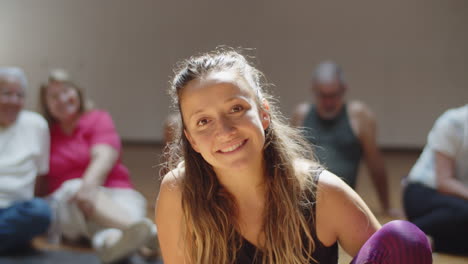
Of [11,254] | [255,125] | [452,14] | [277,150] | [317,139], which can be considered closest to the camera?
[255,125]

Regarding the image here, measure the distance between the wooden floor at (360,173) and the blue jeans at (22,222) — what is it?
1.99 feet

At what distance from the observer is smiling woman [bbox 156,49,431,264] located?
4.34ft

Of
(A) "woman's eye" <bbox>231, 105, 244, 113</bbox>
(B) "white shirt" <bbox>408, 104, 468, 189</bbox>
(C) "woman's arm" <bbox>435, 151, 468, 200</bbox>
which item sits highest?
(A) "woman's eye" <bbox>231, 105, 244, 113</bbox>

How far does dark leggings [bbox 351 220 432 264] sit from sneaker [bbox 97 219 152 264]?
4.88 feet

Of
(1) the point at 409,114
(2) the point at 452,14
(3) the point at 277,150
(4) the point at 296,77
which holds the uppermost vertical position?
(3) the point at 277,150

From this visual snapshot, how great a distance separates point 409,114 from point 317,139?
3.17 metres

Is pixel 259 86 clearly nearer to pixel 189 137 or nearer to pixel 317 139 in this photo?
pixel 189 137

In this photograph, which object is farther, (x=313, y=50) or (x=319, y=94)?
(x=313, y=50)

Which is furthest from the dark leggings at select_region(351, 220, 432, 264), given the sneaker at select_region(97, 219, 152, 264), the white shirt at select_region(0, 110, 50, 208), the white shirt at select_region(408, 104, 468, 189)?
the white shirt at select_region(0, 110, 50, 208)

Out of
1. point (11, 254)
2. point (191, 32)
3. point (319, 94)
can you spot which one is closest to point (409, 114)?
point (191, 32)

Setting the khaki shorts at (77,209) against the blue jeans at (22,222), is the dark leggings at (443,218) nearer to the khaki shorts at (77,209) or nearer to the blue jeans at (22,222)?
the khaki shorts at (77,209)

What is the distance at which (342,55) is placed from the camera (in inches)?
242

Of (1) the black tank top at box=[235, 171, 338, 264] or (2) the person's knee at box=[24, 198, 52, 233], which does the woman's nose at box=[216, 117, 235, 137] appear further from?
(2) the person's knee at box=[24, 198, 52, 233]

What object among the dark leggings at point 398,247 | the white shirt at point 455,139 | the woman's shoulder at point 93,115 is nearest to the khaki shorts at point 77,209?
the woman's shoulder at point 93,115
